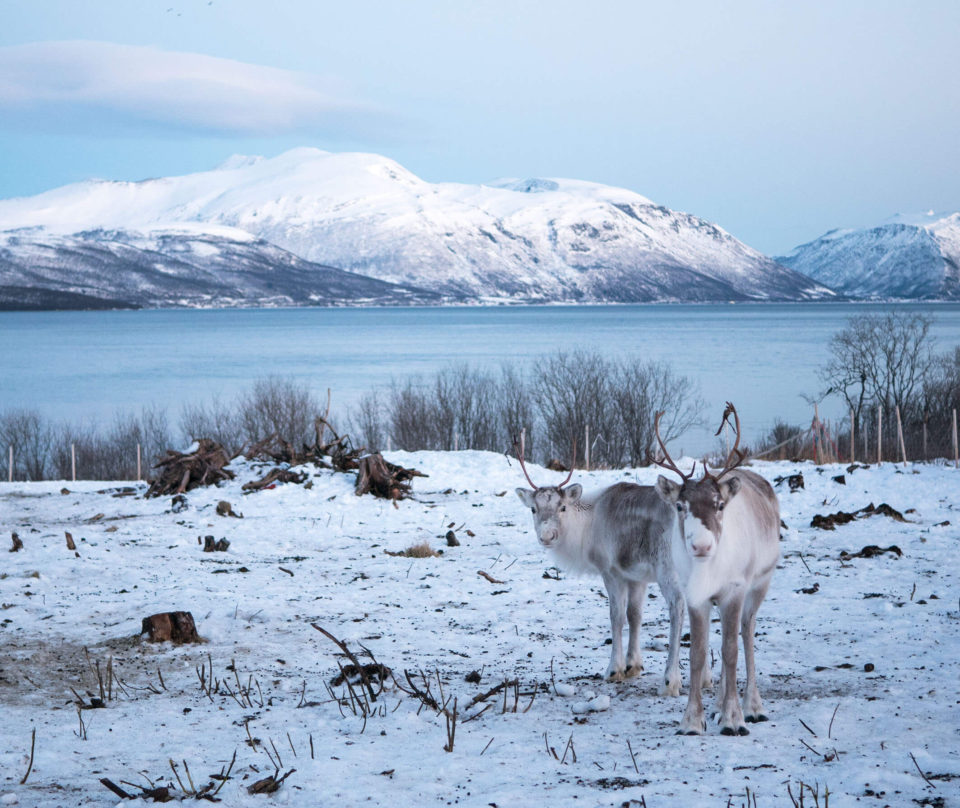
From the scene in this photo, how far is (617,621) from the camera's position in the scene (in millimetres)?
8898

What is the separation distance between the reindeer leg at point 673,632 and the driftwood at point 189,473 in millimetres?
16336

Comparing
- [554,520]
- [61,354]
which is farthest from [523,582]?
[61,354]

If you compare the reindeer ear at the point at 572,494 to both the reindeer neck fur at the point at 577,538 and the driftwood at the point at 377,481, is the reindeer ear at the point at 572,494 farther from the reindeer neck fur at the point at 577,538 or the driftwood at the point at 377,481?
the driftwood at the point at 377,481

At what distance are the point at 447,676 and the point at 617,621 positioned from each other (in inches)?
63.3

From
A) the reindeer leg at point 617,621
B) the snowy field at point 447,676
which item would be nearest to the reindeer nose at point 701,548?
the snowy field at point 447,676

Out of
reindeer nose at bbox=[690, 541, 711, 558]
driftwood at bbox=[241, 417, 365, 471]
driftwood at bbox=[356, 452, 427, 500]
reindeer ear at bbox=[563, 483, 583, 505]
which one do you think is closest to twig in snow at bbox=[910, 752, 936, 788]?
reindeer nose at bbox=[690, 541, 711, 558]

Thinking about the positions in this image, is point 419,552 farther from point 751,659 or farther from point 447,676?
point 751,659

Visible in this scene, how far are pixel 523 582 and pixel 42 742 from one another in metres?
7.29

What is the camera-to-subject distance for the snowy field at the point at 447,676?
20.8 ft

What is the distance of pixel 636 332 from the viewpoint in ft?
592

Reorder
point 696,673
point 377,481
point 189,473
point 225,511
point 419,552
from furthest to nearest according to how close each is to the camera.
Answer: point 189,473 → point 377,481 → point 225,511 → point 419,552 → point 696,673

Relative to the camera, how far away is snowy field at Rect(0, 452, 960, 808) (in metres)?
6.35

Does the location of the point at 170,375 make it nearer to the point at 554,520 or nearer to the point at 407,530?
the point at 407,530

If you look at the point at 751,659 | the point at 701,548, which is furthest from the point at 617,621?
the point at 701,548
